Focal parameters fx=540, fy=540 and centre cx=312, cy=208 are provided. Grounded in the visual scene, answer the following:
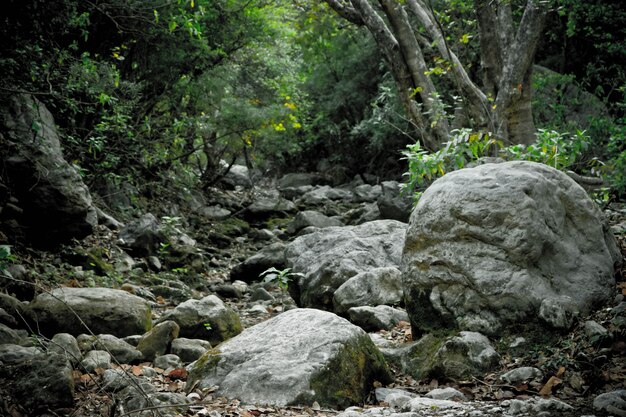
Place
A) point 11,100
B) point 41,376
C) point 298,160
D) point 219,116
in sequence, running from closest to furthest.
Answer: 1. point 41,376
2. point 11,100
3. point 219,116
4. point 298,160

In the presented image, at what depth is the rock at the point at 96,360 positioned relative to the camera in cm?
410

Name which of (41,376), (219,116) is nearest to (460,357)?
(41,376)

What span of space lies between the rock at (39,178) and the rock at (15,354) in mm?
3582

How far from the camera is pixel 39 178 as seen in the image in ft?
22.5

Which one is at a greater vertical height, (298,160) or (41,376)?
(41,376)

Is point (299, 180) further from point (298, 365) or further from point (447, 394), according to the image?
point (447, 394)

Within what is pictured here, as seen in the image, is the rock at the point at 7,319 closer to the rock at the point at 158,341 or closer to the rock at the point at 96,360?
the rock at the point at 96,360

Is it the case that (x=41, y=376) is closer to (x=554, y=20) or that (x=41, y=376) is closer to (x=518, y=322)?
(x=518, y=322)

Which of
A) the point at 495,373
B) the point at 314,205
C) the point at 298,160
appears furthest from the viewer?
the point at 298,160

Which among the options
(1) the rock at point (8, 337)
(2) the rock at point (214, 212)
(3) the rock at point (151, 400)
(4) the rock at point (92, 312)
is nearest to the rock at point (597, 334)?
(3) the rock at point (151, 400)

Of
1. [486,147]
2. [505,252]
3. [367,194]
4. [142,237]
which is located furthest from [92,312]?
[367,194]

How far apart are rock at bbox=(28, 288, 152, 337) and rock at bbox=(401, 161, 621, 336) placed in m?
2.70

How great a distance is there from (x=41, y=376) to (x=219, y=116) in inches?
418

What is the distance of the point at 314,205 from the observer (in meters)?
16.9
